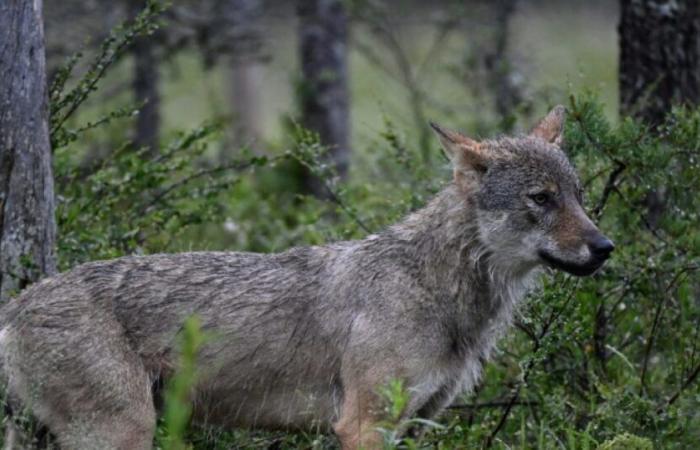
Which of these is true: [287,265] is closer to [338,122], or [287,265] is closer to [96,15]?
[338,122]

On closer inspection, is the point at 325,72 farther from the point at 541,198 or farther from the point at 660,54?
the point at 541,198

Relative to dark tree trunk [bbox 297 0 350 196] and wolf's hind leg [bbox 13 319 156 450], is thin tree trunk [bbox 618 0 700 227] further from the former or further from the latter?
dark tree trunk [bbox 297 0 350 196]

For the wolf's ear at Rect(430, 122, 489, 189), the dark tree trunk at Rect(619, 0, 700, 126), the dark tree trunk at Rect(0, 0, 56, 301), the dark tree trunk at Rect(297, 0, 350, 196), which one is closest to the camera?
the wolf's ear at Rect(430, 122, 489, 189)

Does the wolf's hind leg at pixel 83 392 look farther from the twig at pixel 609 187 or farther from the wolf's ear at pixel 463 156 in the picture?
the twig at pixel 609 187

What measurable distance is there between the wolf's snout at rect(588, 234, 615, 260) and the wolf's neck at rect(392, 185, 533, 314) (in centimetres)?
48

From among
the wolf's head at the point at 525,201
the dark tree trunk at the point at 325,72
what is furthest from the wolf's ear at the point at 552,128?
the dark tree trunk at the point at 325,72

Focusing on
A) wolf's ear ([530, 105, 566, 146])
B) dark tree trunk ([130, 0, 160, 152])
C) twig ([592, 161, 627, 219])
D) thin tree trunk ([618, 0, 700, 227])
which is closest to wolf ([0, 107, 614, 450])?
wolf's ear ([530, 105, 566, 146])

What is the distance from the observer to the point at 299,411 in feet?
19.8

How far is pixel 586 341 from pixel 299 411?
1958 millimetres

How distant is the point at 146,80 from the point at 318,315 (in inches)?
337

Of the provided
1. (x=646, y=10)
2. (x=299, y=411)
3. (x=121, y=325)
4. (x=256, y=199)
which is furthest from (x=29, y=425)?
(x=256, y=199)

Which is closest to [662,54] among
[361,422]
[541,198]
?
[541,198]

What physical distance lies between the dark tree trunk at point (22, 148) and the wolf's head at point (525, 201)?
2.28 meters

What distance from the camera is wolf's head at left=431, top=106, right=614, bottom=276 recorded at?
5863mm
